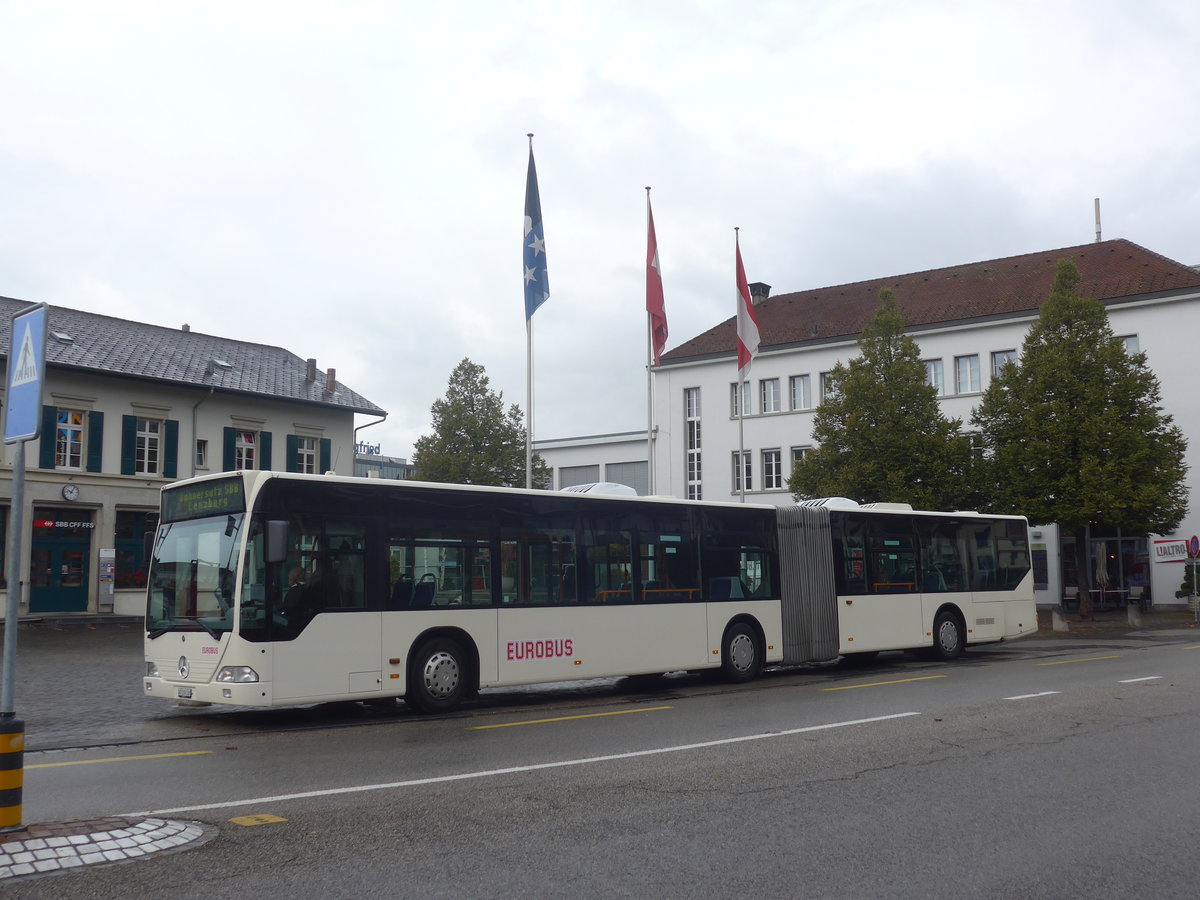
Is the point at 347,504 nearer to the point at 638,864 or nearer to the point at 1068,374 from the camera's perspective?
the point at 638,864

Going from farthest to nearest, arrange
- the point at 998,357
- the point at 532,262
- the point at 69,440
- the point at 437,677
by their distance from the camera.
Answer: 1. the point at 998,357
2. the point at 69,440
3. the point at 532,262
4. the point at 437,677

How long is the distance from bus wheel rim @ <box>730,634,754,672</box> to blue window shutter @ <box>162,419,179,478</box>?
2729cm

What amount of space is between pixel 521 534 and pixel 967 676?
24.6 ft

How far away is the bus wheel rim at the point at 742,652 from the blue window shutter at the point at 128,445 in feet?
89.1

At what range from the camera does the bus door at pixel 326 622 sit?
12.2 meters

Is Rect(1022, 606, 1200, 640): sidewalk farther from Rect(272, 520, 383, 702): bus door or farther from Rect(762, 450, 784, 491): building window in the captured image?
Rect(272, 520, 383, 702): bus door

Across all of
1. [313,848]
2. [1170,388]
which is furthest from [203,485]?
[1170,388]

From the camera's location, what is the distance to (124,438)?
124 ft

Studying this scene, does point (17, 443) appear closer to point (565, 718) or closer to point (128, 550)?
point (565, 718)

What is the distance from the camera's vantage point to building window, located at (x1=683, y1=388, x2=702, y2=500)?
191 ft

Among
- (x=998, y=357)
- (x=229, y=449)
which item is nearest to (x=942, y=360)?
(x=998, y=357)

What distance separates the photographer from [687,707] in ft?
45.2

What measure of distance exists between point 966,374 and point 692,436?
14469 mm

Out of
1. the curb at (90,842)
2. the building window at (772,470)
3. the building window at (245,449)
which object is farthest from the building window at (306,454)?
the curb at (90,842)
